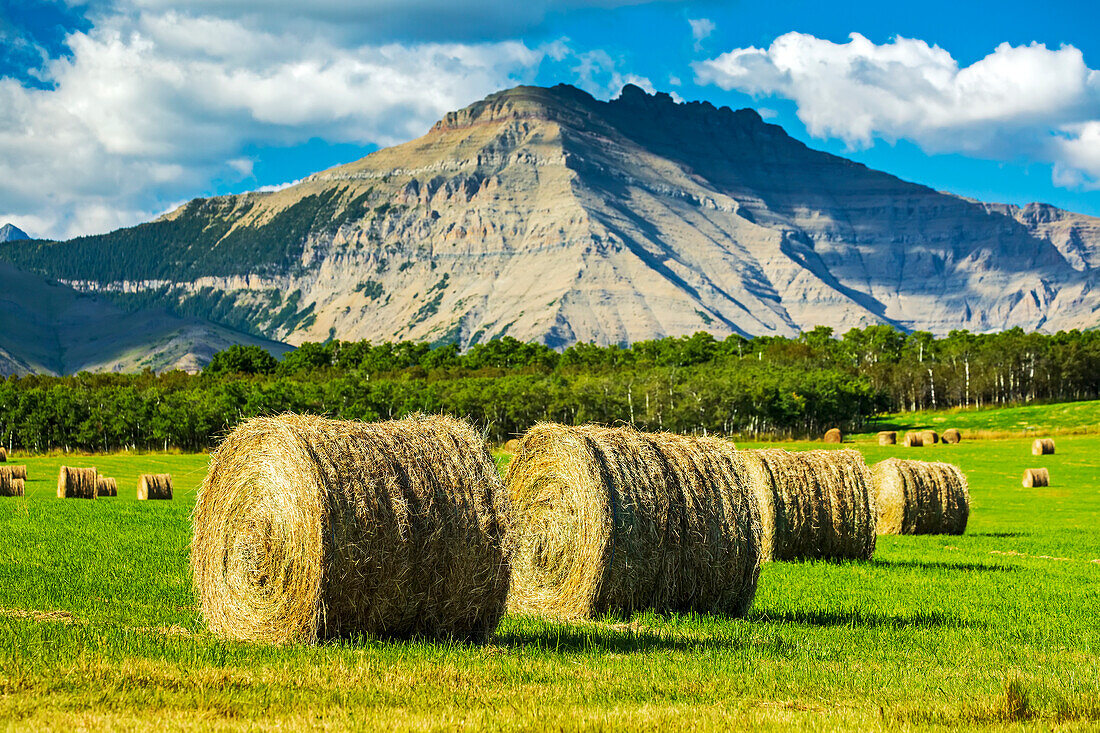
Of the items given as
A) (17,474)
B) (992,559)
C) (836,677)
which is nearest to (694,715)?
(836,677)

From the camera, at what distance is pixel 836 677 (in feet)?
32.5

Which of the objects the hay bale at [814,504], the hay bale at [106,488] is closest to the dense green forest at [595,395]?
the hay bale at [106,488]

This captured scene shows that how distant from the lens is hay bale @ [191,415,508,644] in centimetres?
1051

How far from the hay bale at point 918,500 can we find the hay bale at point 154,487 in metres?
25.4

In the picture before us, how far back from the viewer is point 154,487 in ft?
128

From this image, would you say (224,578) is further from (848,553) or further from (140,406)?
(140,406)

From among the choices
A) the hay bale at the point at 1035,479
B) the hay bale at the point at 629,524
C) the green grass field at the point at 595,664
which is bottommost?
the hay bale at the point at 1035,479

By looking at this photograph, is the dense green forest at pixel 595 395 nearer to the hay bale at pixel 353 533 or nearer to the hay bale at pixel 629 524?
the hay bale at pixel 629 524

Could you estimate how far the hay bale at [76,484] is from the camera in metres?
37.3

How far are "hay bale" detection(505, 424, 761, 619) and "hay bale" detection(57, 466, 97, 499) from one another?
28365 millimetres

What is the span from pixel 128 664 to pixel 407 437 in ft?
11.5

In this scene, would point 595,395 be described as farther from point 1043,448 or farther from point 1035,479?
point 1035,479

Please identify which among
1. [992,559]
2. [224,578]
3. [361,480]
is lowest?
[992,559]

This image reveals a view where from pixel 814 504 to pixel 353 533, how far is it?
41.9ft
